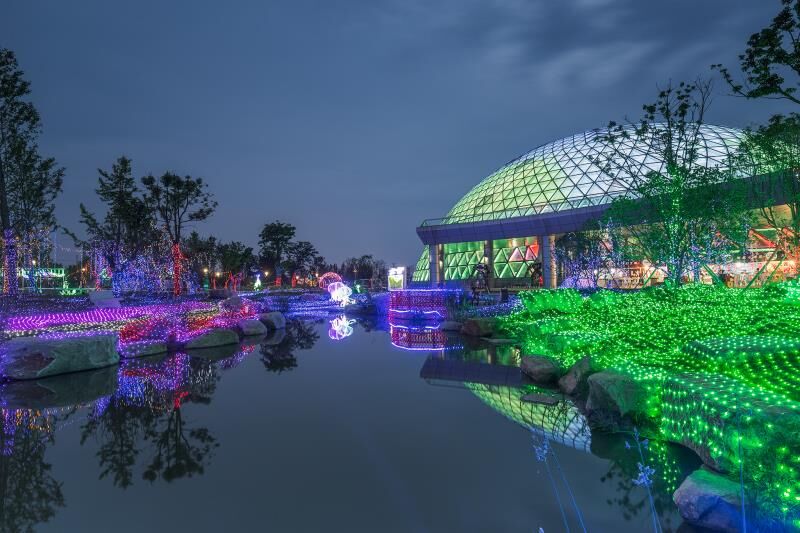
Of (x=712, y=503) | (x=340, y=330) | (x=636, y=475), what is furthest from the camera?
(x=340, y=330)

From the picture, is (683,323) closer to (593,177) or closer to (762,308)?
(762,308)

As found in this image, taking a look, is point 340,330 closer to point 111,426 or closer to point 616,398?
point 111,426

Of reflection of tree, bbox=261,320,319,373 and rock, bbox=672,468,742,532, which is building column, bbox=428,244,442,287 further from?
rock, bbox=672,468,742,532

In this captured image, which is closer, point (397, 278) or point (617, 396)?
point (617, 396)

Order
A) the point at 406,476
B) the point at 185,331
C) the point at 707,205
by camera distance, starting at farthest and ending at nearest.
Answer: the point at 707,205 → the point at 185,331 → the point at 406,476

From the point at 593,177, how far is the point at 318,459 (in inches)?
1784

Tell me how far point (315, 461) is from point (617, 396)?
4.53 metres

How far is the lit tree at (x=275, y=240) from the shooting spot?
79.6m

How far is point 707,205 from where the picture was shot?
2045 centimetres

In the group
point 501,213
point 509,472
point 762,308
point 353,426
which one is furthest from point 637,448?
point 501,213

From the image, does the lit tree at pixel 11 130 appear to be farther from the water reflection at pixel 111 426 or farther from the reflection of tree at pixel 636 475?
the reflection of tree at pixel 636 475

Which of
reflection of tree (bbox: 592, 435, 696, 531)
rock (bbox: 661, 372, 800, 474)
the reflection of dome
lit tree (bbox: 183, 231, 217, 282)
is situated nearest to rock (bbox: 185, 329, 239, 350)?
reflection of tree (bbox: 592, 435, 696, 531)

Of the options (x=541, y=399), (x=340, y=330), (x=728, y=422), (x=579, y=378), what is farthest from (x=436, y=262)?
(x=728, y=422)

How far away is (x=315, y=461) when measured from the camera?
21.0ft
